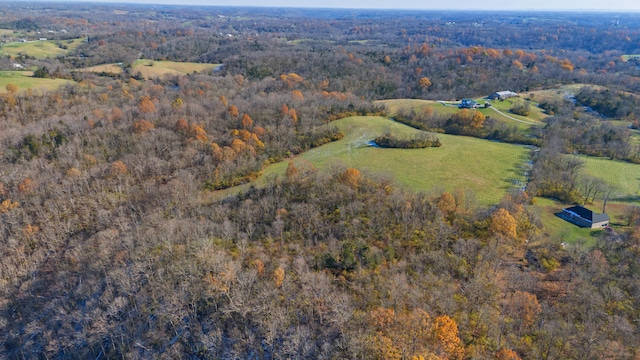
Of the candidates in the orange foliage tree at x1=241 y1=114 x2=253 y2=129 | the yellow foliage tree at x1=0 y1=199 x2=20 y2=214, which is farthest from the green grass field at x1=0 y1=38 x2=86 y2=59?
the yellow foliage tree at x1=0 y1=199 x2=20 y2=214

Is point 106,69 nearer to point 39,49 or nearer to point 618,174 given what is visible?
point 39,49

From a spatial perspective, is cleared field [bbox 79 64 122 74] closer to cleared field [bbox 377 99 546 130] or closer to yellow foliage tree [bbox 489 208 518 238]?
cleared field [bbox 377 99 546 130]

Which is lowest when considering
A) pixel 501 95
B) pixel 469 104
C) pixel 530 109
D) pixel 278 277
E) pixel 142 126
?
pixel 278 277

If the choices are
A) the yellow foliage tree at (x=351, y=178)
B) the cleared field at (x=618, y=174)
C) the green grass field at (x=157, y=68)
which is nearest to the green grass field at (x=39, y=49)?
the green grass field at (x=157, y=68)

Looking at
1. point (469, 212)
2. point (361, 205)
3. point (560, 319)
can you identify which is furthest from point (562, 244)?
point (361, 205)

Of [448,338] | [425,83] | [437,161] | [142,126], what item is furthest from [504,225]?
[425,83]
